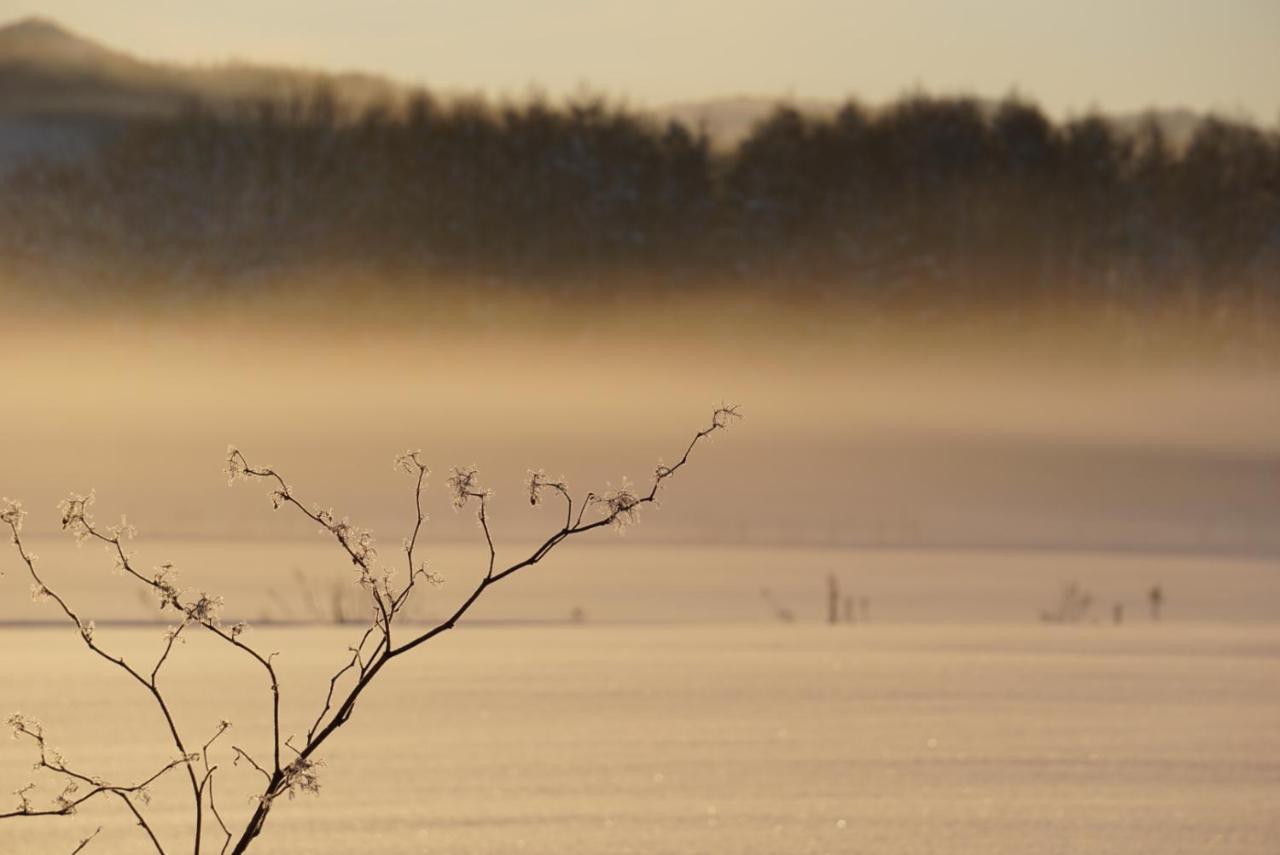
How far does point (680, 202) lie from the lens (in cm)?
5172

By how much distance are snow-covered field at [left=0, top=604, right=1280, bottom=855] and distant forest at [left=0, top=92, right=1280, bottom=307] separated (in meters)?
42.5

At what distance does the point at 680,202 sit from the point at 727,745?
4569cm

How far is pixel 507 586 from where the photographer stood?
18500 millimetres

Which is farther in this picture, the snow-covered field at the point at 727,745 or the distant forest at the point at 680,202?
the distant forest at the point at 680,202

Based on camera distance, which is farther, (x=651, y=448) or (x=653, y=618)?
(x=651, y=448)

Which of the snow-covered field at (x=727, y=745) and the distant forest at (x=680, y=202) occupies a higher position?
the distant forest at (x=680, y=202)

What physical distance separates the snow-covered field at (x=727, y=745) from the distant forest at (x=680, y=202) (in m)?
42.5

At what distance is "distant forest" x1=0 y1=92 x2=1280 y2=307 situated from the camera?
51750 millimetres

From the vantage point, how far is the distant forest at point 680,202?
51.8m

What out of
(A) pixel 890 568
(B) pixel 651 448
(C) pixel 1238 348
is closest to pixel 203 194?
(B) pixel 651 448

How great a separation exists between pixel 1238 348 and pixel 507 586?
3767 centimetres

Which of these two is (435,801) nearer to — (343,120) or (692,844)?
(692,844)

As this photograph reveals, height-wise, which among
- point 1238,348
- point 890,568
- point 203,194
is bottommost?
point 890,568

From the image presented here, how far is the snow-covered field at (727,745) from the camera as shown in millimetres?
5027
